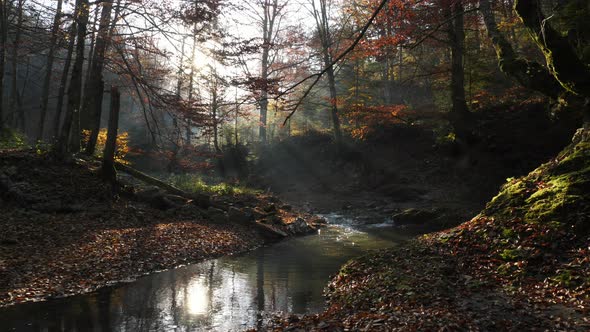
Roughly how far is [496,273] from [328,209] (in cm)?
1589

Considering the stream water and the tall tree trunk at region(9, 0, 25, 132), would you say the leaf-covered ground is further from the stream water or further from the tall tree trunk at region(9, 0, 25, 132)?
the tall tree trunk at region(9, 0, 25, 132)

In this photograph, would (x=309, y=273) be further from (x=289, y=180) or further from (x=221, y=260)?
(x=289, y=180)

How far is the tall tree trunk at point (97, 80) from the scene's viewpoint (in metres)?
13.8

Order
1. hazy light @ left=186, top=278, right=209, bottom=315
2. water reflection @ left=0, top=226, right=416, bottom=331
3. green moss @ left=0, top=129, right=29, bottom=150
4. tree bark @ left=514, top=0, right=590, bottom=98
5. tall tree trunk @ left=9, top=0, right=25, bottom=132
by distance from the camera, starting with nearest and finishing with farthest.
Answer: water reflection @ left=0, top=226, right=416, bottom=331
hazy light @ left=186, top=278, right=209, bottom=315
tree bark @ left=514, top=0, right=590, bottom=98
tall tree trunk @ left=9, top=0, right=25, bottom=132
green moss @ left=0, top=129, right=29, bottom=150

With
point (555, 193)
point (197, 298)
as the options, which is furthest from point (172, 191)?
point (555, 193)

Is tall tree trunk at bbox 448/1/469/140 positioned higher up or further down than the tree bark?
higher up

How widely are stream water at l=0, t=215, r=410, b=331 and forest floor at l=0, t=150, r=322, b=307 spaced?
62 centimetres

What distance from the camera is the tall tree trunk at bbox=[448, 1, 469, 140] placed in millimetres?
18578

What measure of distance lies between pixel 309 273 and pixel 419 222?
847 cm

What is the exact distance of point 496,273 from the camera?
22.1 ft

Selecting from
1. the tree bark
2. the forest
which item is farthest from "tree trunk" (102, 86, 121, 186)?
the tree bark

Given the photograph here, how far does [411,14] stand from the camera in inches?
606

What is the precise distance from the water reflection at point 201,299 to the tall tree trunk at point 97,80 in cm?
860

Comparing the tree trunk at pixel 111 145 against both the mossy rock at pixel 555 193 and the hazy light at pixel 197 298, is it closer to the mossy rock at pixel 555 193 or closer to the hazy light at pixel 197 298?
the hazy light at pixel 197 298
